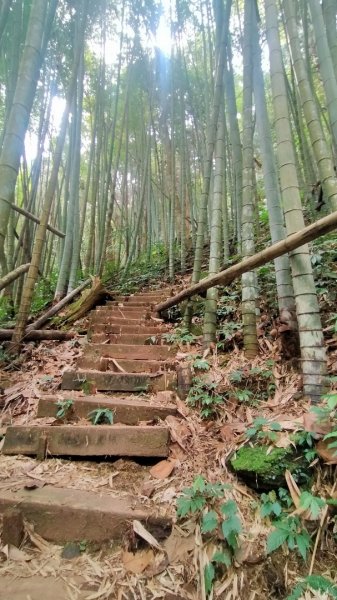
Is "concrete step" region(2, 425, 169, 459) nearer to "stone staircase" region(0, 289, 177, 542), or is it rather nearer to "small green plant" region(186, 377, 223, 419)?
"stone staircase" region(0, 289, 177, 542)

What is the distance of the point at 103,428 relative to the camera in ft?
5.88

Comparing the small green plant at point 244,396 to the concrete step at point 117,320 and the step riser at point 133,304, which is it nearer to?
the concrete step at point 117,320

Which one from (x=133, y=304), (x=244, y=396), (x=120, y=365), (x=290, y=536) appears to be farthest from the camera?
(x=133, y=304)

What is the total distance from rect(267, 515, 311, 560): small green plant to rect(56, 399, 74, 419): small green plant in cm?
135

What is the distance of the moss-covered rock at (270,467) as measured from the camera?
1.31 m

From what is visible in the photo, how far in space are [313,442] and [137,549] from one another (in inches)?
33.4

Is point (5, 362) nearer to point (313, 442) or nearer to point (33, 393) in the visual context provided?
point (33, 393)

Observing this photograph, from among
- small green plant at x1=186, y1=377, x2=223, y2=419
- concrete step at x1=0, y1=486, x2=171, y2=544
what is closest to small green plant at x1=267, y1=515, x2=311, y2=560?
concrete step at x1=0, y1=486, x2=171, y2=544

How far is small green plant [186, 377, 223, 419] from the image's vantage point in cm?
197

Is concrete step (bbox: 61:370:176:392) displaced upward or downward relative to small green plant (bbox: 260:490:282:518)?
upward

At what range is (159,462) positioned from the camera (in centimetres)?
170

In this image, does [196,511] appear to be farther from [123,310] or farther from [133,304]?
[133,304]

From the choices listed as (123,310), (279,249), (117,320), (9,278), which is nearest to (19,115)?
(279,249)

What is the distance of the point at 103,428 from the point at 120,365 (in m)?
0.91
